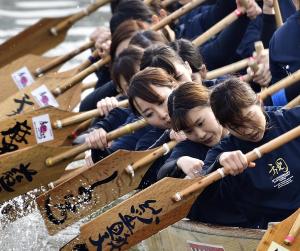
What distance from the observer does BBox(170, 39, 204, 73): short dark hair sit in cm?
554

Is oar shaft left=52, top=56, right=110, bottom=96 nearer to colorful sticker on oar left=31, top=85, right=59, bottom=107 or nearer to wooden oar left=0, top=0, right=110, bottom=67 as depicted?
colorful sticker on oar left=31, top=85, right=59, bottom=107

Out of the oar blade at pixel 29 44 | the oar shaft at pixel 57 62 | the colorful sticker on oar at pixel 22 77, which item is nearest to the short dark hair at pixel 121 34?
the oar shaft at pixel 57 62

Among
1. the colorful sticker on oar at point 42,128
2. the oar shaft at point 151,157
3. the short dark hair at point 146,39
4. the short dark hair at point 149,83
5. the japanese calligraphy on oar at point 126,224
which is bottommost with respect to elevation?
the japanese calligraphy on oar at point 126,224

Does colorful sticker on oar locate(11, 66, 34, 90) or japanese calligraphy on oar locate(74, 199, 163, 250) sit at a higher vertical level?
colorful sticker on oar locate(11, 66, 34, 90)

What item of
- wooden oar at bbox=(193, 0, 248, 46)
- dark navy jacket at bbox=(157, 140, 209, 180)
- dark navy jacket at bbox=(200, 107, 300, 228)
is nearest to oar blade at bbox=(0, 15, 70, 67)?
wooden oar at bbox=(193, 0, 248, 46)

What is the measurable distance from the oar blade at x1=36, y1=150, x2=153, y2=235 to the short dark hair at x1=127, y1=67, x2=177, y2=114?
0.36m

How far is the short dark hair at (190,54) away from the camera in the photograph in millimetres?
5541

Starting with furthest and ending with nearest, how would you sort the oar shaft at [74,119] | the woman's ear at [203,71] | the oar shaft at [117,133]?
the oar shaft at [74,119] < the oar shaft at [117,133] < the woman's ear at [203,71]

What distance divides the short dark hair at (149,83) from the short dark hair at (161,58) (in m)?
0.10

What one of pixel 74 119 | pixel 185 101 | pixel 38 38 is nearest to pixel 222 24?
pixel 74 119

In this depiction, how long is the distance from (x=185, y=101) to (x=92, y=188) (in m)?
0.98

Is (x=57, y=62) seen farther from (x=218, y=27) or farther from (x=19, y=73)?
(x=218, y=27)

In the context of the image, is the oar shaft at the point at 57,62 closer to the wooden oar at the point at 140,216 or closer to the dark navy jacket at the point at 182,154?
the dark navy jacket at the point at 182,154

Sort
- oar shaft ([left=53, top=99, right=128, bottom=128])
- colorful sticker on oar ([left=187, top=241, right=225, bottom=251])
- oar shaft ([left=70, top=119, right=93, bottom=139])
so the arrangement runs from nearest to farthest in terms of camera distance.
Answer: colorful sticker on oar ([left=187, top=241, right=225, bottom=251])
oar shaft ([left=53, top=99, right=128, bottom=128])
oar shaft ([left=70, top=119, right=93, bottom=139])
